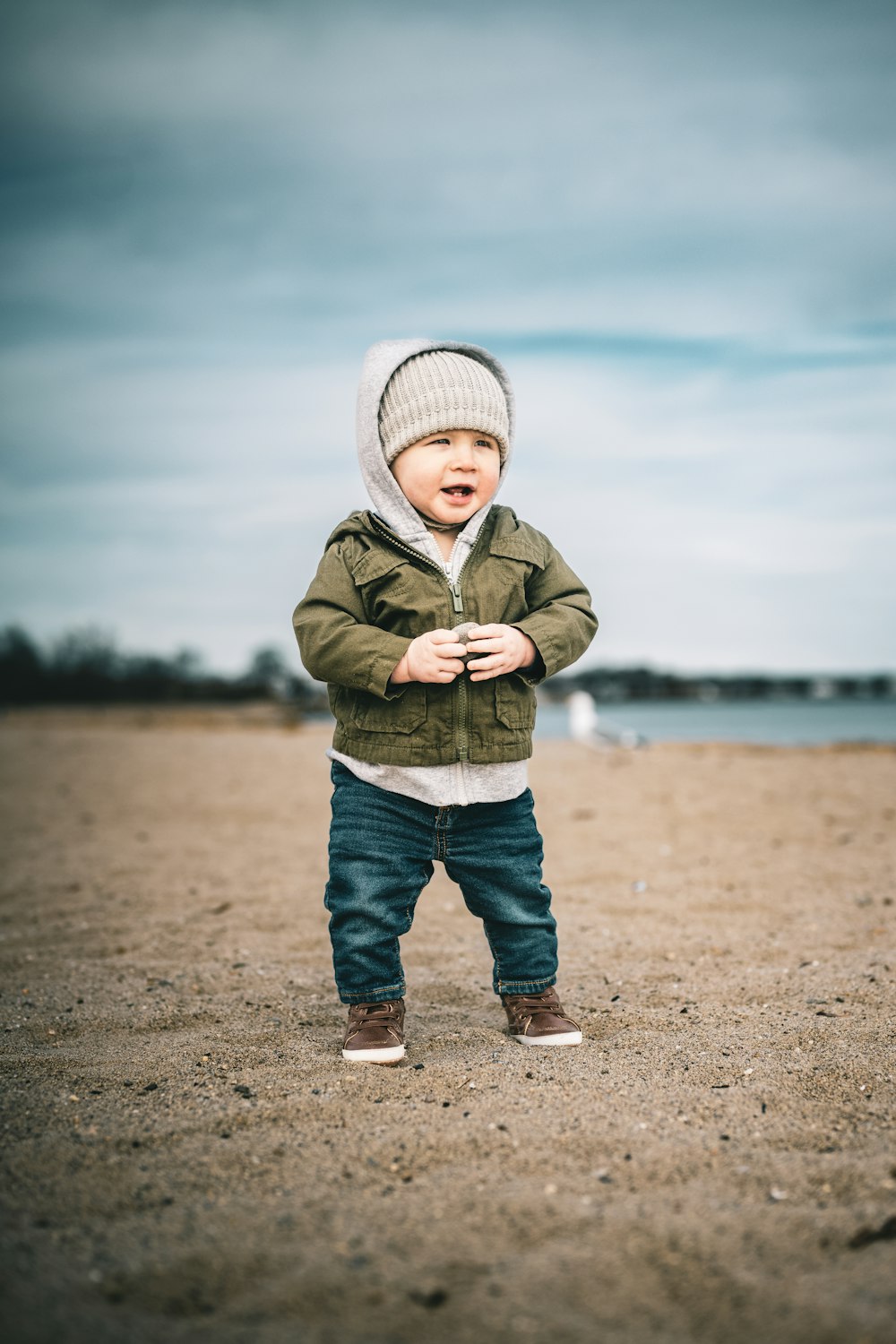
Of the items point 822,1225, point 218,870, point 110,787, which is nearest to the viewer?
point 822,1225

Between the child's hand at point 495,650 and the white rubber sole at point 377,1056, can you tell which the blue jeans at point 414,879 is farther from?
the child's hand at point 495,650

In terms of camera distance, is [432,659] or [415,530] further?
[415,530]

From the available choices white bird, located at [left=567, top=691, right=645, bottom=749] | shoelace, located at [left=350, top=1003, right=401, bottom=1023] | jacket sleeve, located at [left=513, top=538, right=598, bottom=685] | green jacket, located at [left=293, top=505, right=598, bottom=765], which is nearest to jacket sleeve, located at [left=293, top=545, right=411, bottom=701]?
green jacket, located at [left=293, top=505, right=598, bottom=765]

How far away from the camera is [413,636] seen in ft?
9.21

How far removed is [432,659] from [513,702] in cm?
33

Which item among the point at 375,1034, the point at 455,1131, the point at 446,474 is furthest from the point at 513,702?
the point at 455,1131

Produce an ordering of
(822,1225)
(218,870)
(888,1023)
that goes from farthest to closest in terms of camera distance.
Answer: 1. (218,870)
2. (888,1023)
3. (822,1225)

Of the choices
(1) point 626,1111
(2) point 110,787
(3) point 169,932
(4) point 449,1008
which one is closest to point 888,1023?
(1) point 626,1111

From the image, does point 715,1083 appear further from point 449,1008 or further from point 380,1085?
point 449,1008

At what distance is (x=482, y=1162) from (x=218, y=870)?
4.14 metres

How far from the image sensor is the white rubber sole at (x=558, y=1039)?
2742mm

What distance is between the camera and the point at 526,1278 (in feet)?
5.17

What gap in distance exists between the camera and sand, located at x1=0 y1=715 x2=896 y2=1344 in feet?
5.02

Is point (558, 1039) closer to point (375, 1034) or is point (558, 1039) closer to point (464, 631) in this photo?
point (375, 1034)
